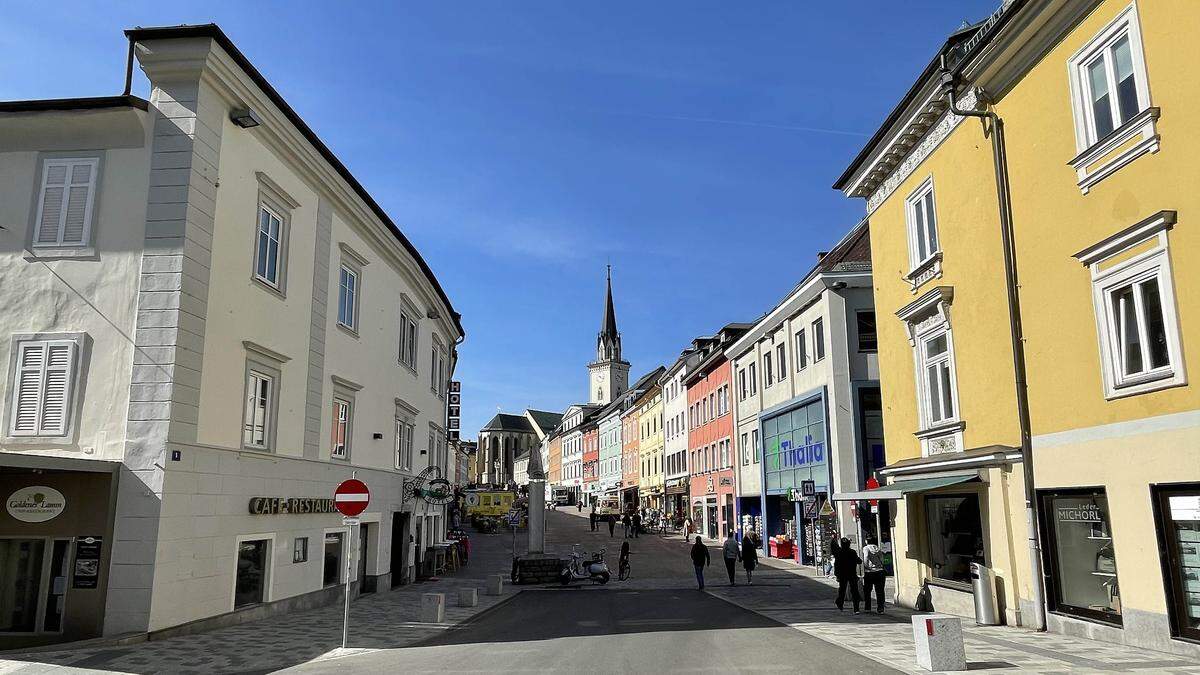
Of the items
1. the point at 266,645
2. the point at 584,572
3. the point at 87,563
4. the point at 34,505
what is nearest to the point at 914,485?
the point at 266,645

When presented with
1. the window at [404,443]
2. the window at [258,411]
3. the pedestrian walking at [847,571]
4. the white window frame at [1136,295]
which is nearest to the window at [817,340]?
the pedestrian walking at [847,571]

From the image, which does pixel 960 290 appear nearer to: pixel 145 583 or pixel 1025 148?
pixel 1025 148

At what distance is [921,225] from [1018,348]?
16.4ft

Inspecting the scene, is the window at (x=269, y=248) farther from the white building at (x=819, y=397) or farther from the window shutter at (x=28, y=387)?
the white building at (x=819, y=397)

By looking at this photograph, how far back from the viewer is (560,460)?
127 metres

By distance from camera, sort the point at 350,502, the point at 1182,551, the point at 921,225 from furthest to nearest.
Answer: the point at 921,225 < the point at 350,502 < the point at 1182,551

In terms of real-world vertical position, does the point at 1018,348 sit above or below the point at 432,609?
above

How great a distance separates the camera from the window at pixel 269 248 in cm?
1700

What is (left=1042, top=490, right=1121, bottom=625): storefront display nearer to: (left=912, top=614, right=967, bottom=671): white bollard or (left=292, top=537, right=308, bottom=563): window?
(left=912, top=614, right=967, bottom=671): white bollard

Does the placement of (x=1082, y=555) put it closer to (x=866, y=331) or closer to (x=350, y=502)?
(x=350, y=502)

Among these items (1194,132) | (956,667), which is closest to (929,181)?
(1194,132)

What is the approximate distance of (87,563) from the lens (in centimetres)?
1304

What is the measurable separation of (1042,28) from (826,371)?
60.6ft

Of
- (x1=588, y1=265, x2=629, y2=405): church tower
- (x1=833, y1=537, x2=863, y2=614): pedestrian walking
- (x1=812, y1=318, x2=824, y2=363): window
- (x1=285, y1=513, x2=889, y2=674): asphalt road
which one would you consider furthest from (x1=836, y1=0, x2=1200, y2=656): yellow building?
(x1=588, y1=265, x2=629, y2=405): church tower
